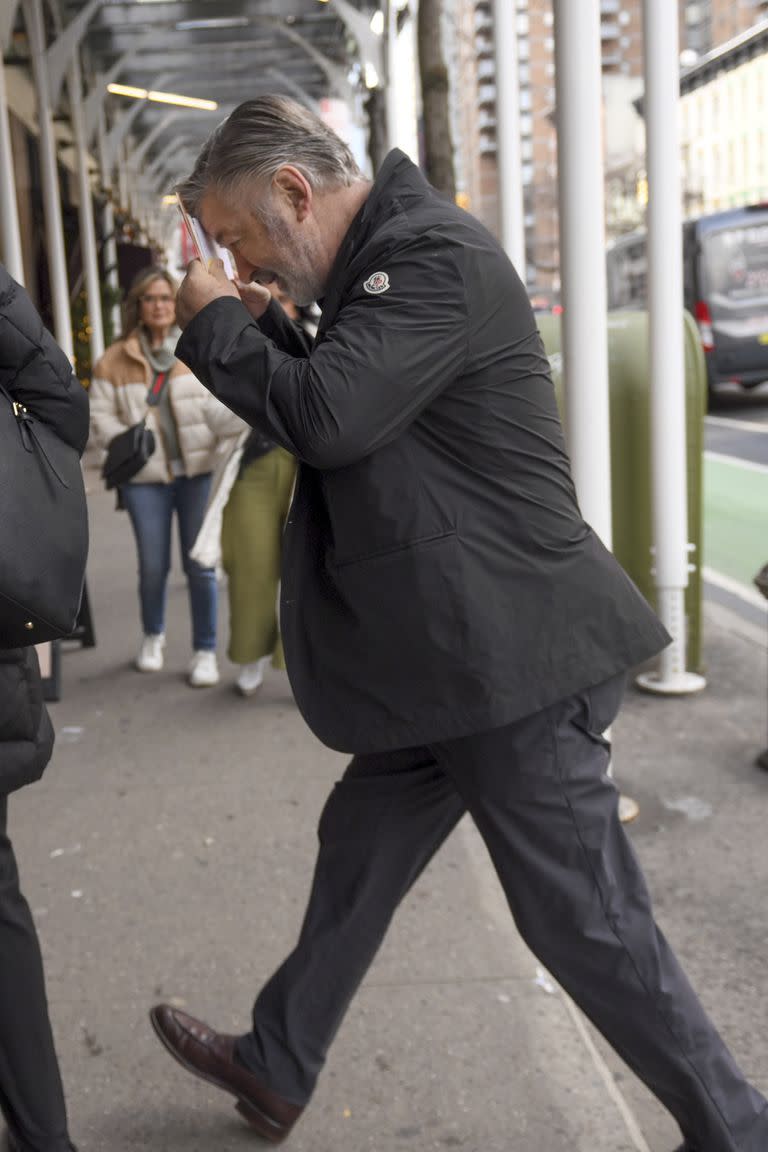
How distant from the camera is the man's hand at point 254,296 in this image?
7.77 feet

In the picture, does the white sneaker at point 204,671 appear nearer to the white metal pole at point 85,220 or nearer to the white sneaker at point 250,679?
the white sneaker at point 250,679

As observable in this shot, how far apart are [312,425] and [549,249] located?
131 m

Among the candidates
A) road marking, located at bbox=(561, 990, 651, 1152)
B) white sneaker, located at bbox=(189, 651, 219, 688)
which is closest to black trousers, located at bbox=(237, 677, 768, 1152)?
road marking, located at bbox=(561, 990, 651, 1152)

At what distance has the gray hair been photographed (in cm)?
219

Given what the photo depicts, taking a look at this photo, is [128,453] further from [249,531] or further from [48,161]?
[48,161]

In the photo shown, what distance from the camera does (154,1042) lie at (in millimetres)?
3074

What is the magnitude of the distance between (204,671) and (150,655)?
1.49 ft

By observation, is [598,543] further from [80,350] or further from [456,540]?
[80,350]

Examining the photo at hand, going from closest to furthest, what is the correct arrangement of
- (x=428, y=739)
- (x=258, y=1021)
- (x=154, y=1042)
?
(x=428, y=739) < (x=258, y=1021) < (x=154, y=1042)

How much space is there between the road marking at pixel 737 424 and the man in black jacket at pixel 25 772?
14.8 metres

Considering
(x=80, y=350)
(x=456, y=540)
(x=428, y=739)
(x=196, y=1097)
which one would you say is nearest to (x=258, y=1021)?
(x=196, y=1097)

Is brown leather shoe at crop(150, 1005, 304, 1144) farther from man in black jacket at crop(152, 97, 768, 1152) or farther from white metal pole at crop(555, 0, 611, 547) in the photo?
white metal pole at crop(555, 0, 611, 547)

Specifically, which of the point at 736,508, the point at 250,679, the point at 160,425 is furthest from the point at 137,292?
the point at 736,508

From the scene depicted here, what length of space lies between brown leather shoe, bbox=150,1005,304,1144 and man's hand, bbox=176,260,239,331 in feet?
4.72
